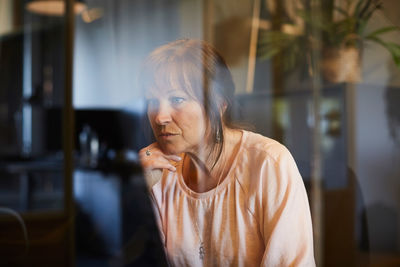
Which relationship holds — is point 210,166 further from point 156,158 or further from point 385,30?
point 385,30

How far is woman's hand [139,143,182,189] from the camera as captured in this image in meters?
0.48

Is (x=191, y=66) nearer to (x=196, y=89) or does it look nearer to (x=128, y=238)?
(x=196, y=89)

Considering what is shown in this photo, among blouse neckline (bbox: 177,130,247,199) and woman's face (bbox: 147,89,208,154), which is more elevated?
woman's face (bbox: 147,89,208,154)

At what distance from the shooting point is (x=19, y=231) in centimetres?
78

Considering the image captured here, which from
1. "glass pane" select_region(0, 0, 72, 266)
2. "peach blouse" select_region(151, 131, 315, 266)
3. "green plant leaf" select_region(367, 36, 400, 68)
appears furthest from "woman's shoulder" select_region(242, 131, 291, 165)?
"glass pane" select_region(0, 0, 72, 266)

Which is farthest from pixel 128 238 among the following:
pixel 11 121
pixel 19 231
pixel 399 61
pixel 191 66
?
pixel 399 61

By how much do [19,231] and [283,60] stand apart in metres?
0.61

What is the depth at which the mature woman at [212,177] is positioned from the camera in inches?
17.6

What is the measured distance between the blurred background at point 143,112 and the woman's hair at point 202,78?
0.02m

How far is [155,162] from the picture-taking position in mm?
496

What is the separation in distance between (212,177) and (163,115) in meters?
0.10

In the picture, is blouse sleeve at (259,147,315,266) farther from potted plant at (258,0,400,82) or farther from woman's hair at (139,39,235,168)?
potted plant at (258,0,400,82)

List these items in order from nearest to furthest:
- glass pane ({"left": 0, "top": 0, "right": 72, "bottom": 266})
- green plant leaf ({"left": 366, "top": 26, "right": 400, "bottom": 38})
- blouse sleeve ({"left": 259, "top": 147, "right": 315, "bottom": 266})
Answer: blouse sleeve ({"left": 259, "top": 147, "right": 315, "bottom": 266}) < green plant leaf ({"left": 366, "top": 26, "right": 400, "bottom": 38}) < glass pane ({"left": 0, "top": 0, "right": 72, "bottom": 266})

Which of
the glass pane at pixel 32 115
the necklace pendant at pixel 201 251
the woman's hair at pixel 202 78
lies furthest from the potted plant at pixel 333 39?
the glass pane at pixel 32 115
